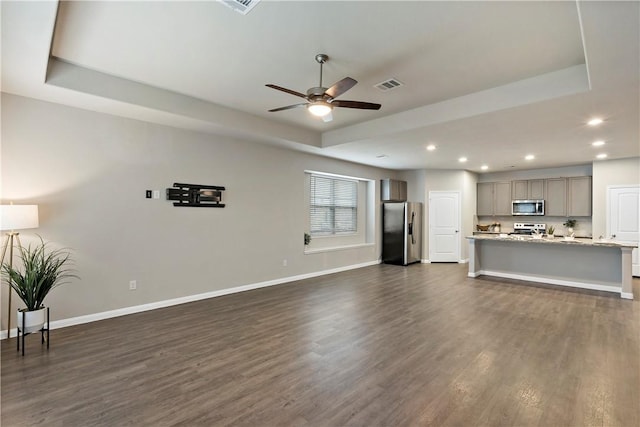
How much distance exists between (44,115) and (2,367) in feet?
8.93

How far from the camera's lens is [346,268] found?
7.58m

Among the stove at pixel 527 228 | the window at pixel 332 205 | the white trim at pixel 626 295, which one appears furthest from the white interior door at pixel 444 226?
the white trim at pixel 626 295

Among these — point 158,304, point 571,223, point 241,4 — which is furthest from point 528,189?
point 158,304

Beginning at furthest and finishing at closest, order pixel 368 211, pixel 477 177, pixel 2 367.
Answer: pixel 477 177
pixel 368 211
pixel 2 367

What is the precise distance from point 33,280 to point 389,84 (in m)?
4.43

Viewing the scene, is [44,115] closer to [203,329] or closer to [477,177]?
[203,329]

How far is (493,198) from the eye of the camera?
9.09m

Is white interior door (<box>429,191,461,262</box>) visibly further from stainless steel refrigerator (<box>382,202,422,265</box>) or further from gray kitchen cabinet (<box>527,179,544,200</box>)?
gray kitchen cabinet (<box>527,179,544,200</box>)

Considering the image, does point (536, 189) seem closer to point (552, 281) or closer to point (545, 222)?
point (545, 222)

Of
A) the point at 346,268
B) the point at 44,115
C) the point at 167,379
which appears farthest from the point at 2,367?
the point at 346,268

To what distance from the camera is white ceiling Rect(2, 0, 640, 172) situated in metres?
2.38

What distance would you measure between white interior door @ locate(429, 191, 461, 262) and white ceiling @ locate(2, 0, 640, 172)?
3.66 meters

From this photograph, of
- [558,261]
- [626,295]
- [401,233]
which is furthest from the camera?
[401,233]

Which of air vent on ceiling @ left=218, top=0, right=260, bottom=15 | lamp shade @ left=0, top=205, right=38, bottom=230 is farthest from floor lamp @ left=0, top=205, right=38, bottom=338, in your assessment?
air vent on ceiling @ left=218, top=0, right=260, bottom=15
